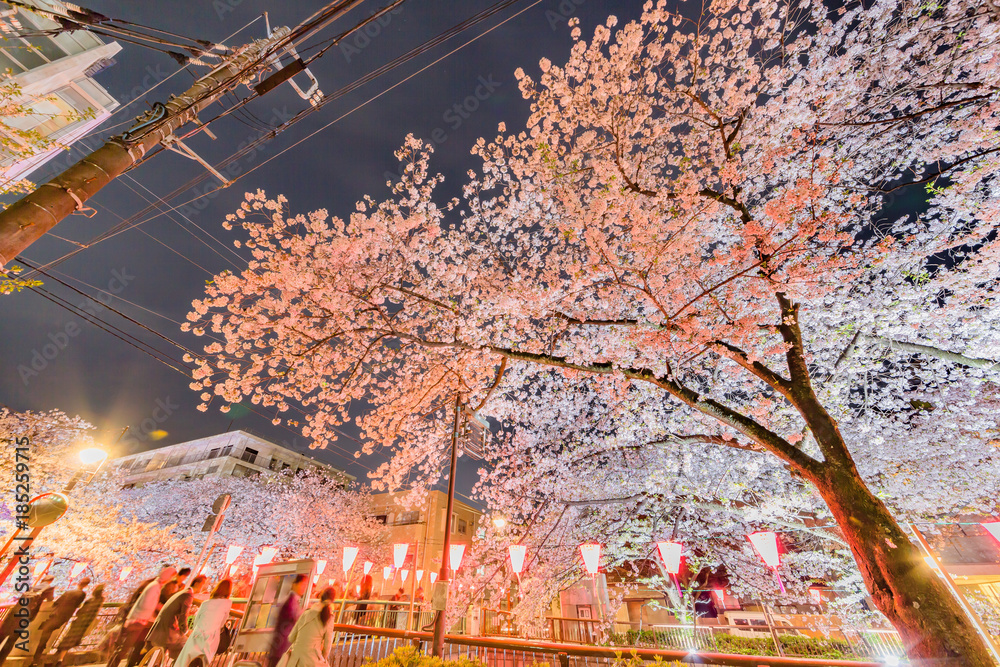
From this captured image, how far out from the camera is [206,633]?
5547 millimetres

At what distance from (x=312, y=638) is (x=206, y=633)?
2.06 meters

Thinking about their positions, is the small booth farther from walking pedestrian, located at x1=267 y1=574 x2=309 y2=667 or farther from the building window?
the building window

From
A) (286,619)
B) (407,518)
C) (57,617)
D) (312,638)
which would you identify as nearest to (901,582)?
(312,638)

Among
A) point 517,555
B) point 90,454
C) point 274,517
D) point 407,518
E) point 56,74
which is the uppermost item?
point 56,74

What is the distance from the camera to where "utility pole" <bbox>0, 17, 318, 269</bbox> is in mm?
4637

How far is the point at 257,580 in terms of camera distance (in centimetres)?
588

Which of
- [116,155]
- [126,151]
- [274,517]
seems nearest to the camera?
[116,155]

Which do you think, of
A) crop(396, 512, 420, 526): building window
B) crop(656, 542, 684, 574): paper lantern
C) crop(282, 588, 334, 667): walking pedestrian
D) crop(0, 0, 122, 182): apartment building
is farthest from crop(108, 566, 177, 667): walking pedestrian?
crop(396, 512, 420, 526): building window

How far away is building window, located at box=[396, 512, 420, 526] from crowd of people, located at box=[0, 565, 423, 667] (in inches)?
1179

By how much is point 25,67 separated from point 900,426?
→ 35998 mm

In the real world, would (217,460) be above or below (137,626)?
above

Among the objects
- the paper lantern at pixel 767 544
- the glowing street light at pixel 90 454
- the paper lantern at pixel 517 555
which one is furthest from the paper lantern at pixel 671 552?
the glowing street light at pixel 90 454

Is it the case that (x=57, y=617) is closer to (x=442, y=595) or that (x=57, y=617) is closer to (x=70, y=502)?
(x=442, y=595)

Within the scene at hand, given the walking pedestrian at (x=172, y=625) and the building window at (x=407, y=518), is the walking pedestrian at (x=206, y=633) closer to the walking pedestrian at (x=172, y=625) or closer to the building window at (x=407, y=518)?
the walking pedestrian at (x=172, y=625)
